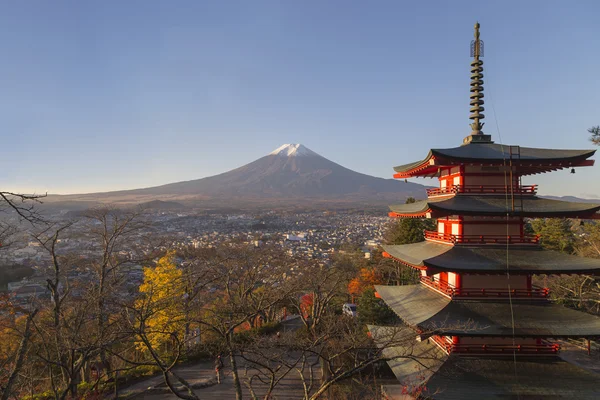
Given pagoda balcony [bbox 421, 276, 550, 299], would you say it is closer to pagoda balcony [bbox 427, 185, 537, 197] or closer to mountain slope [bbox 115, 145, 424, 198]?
pagoda balcony [bbox 427, 185, 537, 197]

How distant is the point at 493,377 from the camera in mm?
8008

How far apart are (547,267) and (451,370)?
3304 mm

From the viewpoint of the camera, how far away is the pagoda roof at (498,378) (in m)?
7.54

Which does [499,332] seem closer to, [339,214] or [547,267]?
[547,267]

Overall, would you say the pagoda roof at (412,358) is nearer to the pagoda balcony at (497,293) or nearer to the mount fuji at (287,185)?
the pagoda balcony at (497,293)

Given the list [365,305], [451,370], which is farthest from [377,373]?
[451,370]

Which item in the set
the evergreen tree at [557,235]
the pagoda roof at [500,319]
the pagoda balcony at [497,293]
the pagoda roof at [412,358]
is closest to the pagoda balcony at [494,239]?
the pagoda balcony at [497,293]

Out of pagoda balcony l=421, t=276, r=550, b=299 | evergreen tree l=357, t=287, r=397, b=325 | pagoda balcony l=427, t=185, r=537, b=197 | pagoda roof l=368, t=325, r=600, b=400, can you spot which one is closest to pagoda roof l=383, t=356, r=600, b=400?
pagoda roof l=368, t=325, r=600, b=400

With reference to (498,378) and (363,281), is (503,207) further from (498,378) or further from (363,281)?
(363,281)

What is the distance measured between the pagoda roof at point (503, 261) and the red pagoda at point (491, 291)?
0.9 inches

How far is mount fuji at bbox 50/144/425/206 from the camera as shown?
12388 centimetres

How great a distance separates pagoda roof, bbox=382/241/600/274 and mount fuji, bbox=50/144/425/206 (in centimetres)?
10326

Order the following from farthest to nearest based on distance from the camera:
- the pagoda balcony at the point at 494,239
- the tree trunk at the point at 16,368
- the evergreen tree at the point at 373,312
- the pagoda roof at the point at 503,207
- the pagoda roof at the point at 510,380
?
the evergreen tree at the point at 373,312, the pagoda balcony at the point at 494,239, the pagoda roof at the point at 503,207, the pagoda roof at the point at 510,380, the tree trunk at the point at 16,368

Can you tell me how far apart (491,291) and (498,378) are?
199 centimetres
